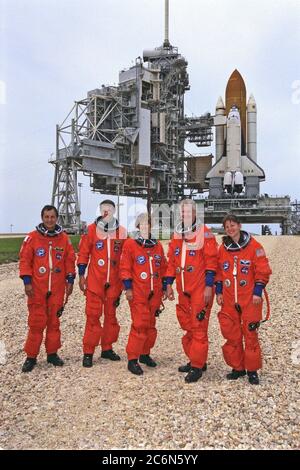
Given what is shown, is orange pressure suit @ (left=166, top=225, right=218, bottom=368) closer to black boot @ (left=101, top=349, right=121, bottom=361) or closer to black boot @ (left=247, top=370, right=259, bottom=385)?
black boot @ (left=247, top=370, right=259, bottom=385)

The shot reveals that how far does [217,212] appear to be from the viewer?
213 feet

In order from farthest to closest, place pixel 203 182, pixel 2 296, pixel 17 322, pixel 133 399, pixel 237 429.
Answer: pixel 203 182, pixel 2 296, pixel 17 322, pixel 133 399, pixel 237 429

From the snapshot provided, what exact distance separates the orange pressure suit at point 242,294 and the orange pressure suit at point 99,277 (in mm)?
1676

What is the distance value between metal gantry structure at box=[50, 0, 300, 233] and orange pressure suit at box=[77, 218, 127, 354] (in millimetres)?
47848

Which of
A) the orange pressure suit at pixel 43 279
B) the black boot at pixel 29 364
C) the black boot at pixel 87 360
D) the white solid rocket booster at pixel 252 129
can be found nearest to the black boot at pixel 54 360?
the orange pressure suit at pixel 43 279

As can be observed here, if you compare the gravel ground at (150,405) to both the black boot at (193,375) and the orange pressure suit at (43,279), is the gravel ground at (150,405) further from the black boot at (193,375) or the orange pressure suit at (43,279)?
the orange pressure suit at (43,279)

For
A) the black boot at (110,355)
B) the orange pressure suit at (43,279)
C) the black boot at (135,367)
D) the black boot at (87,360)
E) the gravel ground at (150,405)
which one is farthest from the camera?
the black boot at (110,355)

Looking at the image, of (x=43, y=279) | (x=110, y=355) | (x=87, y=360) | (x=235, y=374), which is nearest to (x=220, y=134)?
(x=110, y=355)

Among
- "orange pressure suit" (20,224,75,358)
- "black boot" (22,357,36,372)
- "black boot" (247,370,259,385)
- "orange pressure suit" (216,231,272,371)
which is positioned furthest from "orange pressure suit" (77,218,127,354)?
"black boot" (247,370,259,385)

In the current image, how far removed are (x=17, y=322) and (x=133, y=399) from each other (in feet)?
18.0

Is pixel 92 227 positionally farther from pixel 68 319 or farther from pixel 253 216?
pixel 253 216

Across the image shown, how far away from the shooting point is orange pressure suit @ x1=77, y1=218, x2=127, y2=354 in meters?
6.27

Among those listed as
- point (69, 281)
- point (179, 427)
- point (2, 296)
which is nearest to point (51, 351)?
point (69, 281)

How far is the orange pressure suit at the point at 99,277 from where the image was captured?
20.6 feet
